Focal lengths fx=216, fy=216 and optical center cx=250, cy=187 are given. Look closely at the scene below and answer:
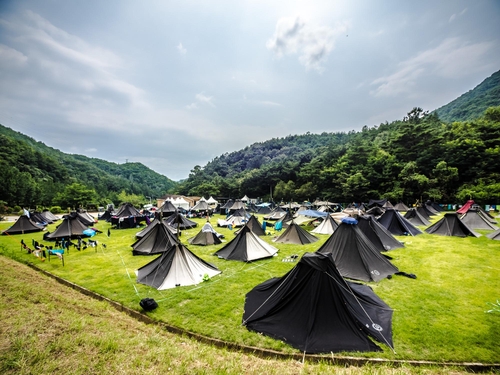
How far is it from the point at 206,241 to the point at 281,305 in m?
10.1

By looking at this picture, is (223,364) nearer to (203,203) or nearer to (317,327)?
(317,327)

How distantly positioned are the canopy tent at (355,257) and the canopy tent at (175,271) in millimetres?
5038

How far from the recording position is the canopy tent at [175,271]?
8.23m

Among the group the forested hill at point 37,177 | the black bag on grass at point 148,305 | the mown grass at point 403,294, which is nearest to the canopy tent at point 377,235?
the mown grass at point 403,294

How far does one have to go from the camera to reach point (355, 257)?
29.1 ft

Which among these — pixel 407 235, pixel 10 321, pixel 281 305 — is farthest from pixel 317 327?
pixel 407 235

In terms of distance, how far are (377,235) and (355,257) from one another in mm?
4369

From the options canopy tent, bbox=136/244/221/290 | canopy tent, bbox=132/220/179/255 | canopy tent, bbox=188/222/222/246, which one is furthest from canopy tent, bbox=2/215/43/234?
canopy tent, bbox=136/244/221/290

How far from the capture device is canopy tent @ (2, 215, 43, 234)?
19.3m

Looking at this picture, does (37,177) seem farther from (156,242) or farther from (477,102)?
(477,102)

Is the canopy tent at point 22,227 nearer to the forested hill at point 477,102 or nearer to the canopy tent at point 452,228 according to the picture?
the canopy tent at point 452,228

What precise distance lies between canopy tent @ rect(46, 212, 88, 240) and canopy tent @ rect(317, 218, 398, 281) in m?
18.9

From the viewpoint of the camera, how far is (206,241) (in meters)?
14.9

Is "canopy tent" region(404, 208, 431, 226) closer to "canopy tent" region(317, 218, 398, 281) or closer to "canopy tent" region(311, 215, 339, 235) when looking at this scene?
"canopy tent" region(311, 215, 339, 235)
